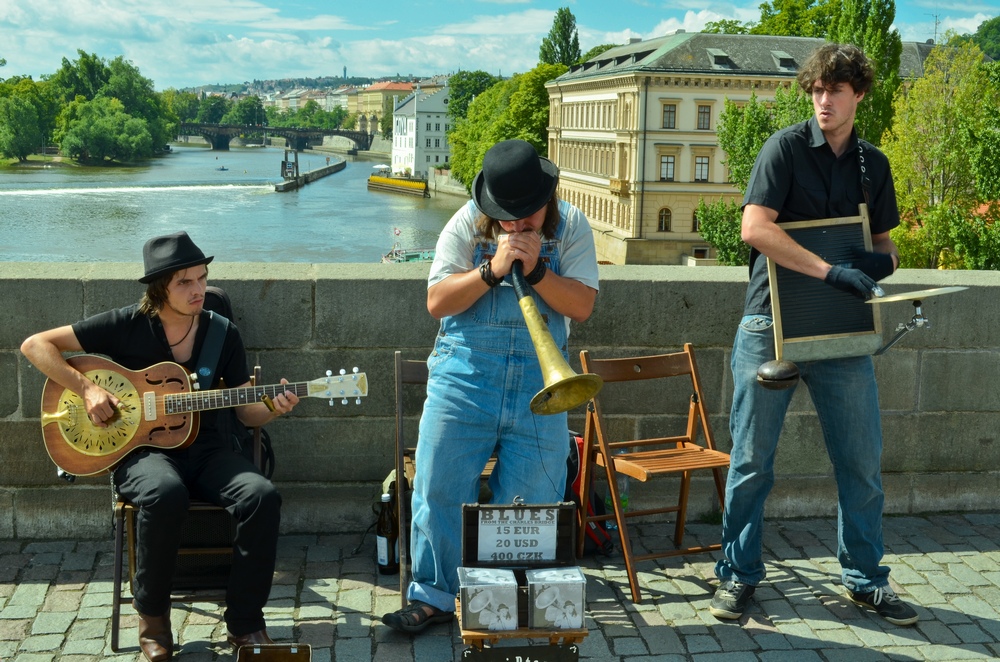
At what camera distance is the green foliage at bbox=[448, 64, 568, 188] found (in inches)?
3354

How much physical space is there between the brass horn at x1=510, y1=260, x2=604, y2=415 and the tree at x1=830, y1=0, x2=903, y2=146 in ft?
170

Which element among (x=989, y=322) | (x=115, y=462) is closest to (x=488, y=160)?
(x=115, y=462)

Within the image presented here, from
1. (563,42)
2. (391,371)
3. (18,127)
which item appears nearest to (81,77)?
(18,127)

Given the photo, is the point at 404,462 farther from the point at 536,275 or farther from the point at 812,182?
the point at 812,182

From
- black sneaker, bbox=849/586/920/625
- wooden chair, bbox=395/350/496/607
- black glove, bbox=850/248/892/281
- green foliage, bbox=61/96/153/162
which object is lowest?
black sneaker, bbox=849/586/920/625

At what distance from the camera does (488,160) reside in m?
3.58

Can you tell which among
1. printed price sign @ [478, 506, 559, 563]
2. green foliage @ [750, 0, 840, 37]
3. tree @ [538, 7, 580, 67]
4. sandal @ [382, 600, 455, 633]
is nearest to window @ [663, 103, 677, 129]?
green foliage @ [750, 0, 840, 37]

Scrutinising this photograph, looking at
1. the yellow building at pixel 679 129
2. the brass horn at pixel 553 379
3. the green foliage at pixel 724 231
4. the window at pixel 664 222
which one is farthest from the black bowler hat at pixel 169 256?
the window at pixel 664 222

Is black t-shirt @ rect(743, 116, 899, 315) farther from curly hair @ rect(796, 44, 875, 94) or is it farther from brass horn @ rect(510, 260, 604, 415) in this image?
brass horn @ rect(510, 260, 604, 415)

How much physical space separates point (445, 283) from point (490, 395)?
0.42m

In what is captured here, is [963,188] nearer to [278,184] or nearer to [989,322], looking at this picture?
[989,322]

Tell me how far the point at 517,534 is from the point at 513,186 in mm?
1107

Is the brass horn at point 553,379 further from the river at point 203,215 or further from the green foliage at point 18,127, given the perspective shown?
the green foliage at point 18,127

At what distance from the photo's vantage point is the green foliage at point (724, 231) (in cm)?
5288
